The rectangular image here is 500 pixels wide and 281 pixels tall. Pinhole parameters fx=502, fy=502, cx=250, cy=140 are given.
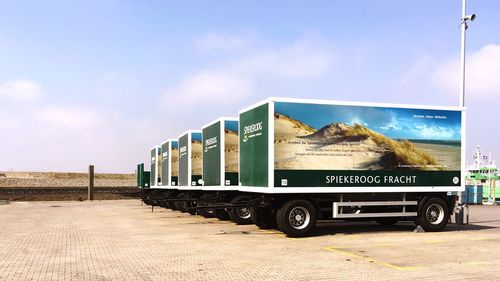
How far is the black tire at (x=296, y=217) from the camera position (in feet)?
42.1

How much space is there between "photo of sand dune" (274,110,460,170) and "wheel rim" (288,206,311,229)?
1114 millimetres

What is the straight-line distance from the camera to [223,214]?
727 inches

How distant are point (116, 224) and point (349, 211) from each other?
8.28 m

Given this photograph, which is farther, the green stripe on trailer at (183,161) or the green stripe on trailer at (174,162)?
the green stripe on trailer at (174,162)

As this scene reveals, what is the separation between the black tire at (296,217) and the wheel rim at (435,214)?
3755mm

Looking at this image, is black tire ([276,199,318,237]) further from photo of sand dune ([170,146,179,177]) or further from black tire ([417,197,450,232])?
photo of sand dune ([170,146,179,177])

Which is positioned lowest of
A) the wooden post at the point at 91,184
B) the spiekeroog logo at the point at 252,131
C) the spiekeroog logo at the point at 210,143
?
the wooden post at the point at 91,184

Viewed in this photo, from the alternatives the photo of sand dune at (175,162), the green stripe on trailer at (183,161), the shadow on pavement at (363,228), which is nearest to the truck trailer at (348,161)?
the shadow on pavement at (363,228)

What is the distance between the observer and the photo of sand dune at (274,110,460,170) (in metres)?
12.9

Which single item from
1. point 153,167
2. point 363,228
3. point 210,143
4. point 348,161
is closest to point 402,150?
point 348,161

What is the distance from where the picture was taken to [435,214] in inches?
581

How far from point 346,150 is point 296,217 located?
7.38 feet

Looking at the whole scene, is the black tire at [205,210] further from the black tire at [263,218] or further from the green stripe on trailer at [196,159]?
the black tire at [263,218]

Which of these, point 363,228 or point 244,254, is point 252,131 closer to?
point 244,254
